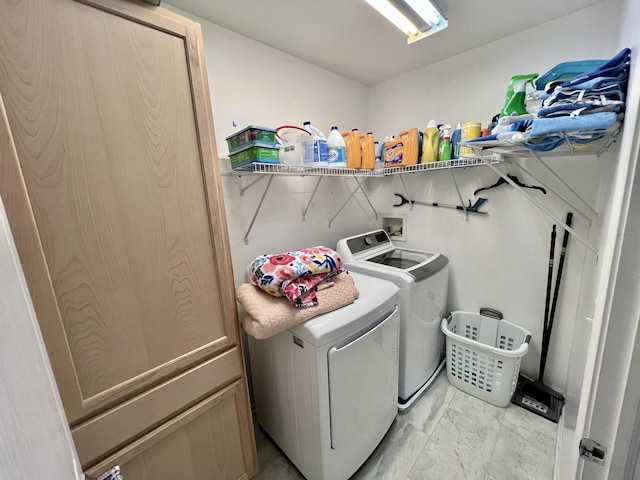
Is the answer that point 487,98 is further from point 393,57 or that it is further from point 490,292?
point 490,292

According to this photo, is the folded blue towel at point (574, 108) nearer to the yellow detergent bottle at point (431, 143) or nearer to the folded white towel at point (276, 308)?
the yellow detergent bottle at point (431, 143)

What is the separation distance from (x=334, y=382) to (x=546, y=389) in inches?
72.4

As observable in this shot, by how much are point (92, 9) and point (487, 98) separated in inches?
90.3

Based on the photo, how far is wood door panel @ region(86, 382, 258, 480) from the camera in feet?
3.03

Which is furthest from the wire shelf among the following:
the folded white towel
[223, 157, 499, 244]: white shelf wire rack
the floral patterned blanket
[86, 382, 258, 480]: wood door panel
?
[86, 382, 258, 480]: wood door panel

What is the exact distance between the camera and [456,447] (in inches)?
61.6

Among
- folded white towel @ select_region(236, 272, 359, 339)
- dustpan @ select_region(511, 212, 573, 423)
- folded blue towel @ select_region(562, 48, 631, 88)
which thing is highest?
folded blue towel @ select_region(562, 48, 631, 88)

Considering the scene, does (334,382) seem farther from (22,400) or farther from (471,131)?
(471,131)

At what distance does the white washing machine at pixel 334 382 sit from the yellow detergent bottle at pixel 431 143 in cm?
105

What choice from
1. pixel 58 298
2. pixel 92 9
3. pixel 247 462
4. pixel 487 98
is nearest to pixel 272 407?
pixel 247 462

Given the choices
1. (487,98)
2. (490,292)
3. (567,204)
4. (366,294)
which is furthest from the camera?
(490,292)

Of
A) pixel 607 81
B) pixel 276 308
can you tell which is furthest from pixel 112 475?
pixel 607 81

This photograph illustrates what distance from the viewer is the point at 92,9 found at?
2.40 feet

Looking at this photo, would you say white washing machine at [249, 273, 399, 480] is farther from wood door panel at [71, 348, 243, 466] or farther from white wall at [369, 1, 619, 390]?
white wall at [369, 1, 619, 390]
